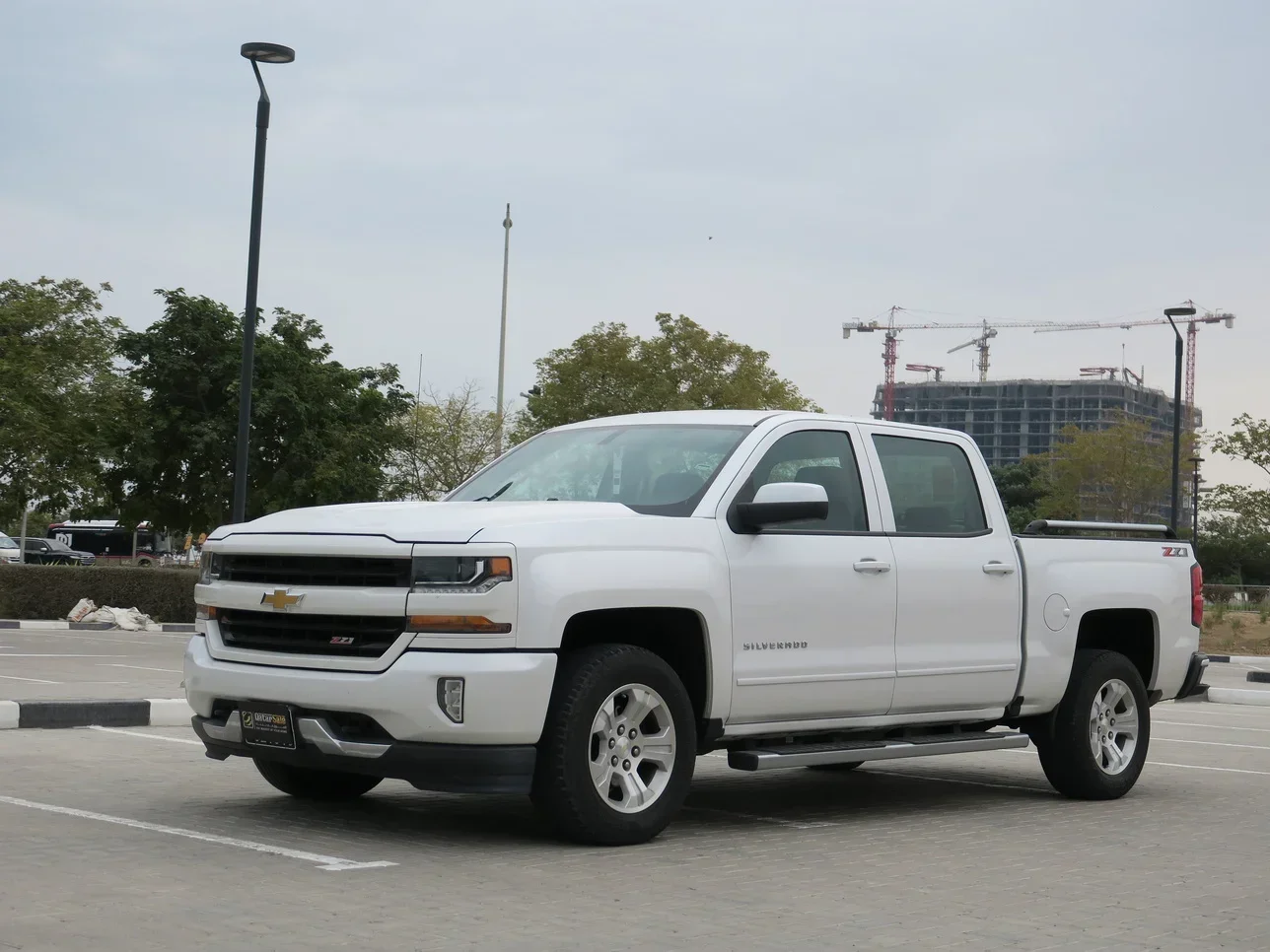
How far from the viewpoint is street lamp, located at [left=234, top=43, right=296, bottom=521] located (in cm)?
1767

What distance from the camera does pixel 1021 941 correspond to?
556cm

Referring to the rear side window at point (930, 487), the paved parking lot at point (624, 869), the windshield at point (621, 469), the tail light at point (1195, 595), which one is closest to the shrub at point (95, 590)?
the paved parking lot at point (624, 869)

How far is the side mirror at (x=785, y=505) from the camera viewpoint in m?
7.59

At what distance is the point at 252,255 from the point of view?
18.7 meters

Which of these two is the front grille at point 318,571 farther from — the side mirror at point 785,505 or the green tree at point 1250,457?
the green tree at point 1250,457

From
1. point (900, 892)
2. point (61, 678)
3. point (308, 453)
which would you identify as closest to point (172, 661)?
point (61, 678)

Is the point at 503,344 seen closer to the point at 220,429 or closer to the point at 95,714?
the point at 220,429

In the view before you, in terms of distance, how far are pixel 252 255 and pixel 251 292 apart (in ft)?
1.71

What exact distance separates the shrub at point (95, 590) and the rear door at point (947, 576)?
23022 millimetres

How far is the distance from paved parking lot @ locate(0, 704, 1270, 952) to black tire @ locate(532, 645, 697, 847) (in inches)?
4.4

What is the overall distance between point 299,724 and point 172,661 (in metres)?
14.8

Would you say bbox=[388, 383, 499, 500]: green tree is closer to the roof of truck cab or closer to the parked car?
the parked car

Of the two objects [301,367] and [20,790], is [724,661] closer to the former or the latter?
[20,790]

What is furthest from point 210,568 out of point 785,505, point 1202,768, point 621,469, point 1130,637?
point 1202,768
